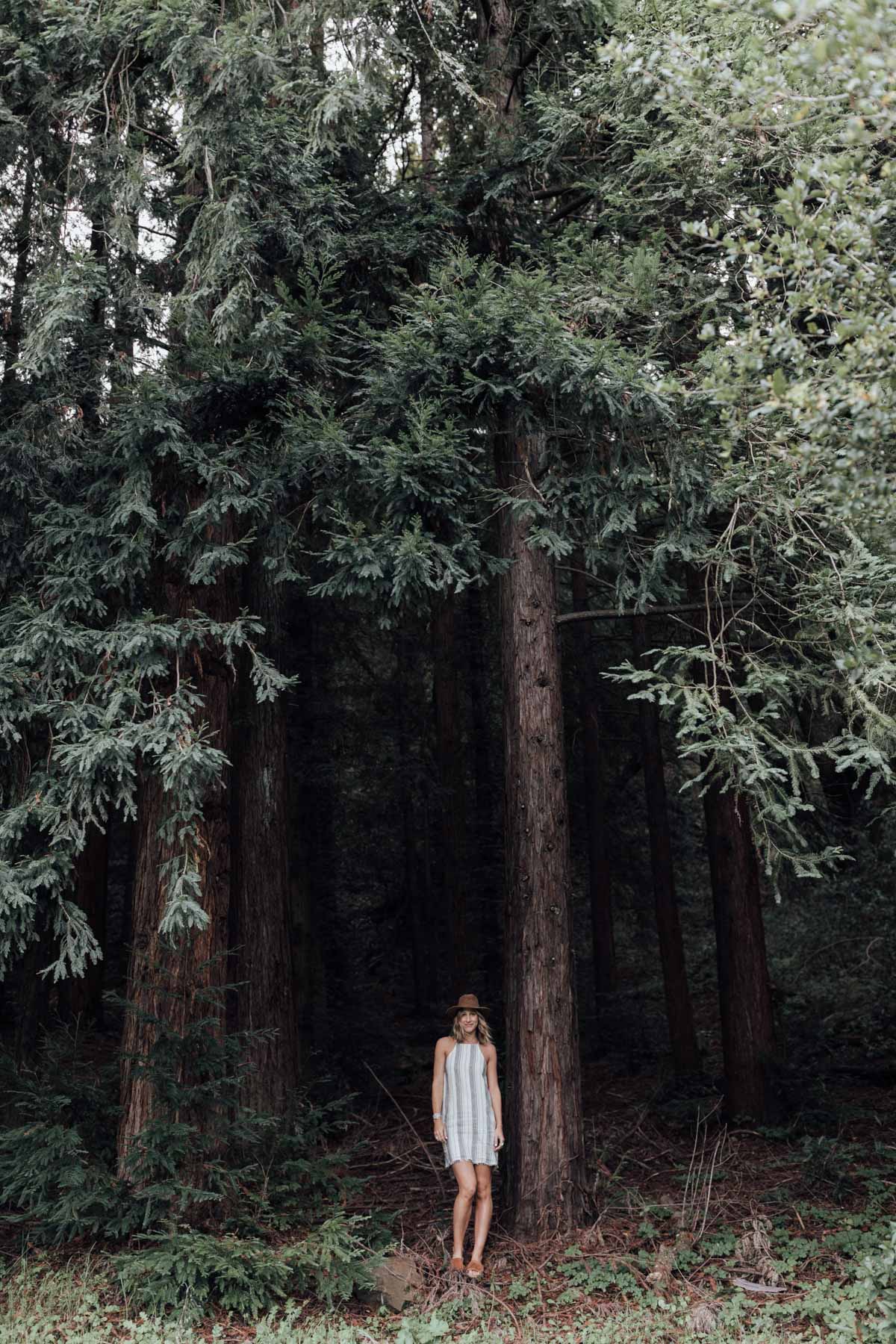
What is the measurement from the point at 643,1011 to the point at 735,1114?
6.09 metres

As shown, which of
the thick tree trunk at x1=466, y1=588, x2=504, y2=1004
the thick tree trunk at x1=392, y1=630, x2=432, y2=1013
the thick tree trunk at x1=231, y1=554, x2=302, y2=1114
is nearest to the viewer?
the thick tree trunk at x1=231, y1=554, x2=302, y2=1114

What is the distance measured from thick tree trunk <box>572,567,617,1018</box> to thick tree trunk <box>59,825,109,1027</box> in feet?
22.3

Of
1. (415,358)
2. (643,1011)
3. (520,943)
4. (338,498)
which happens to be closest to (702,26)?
(415,358)

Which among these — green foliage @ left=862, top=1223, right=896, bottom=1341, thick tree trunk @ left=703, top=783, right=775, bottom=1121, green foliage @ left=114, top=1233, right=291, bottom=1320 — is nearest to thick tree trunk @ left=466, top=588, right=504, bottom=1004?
thick tree trunk @ left=703, top=783, right=775, bottom=1121

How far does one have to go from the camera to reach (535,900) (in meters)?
8.09

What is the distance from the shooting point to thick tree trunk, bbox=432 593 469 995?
14117mm

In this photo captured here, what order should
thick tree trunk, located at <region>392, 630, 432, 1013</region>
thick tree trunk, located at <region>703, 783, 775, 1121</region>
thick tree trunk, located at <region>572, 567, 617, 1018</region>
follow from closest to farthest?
thick tree trunk, located at <region>703, 783, 775, 1121</region>
thick tree trunk, located at <region>572, 567, 617, 1018</region>
thick tree trunk, located at <region>392, 630, 432, 1013</region>

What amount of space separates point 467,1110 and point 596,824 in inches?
341

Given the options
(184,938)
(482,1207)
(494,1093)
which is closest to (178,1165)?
(184,938)

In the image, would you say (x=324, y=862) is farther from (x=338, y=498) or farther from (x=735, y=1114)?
(x=338, y=498)

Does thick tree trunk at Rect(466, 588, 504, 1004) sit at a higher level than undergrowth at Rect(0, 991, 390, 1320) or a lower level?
higher

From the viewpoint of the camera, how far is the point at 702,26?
7.33m

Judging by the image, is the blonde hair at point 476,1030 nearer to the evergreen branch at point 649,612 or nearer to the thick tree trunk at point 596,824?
the evergreen branch at point 649,612

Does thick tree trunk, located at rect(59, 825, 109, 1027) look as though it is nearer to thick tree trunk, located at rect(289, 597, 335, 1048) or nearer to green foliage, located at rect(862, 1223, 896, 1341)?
thick tree trunk, located at rect(289, 597, 335, 1048)
